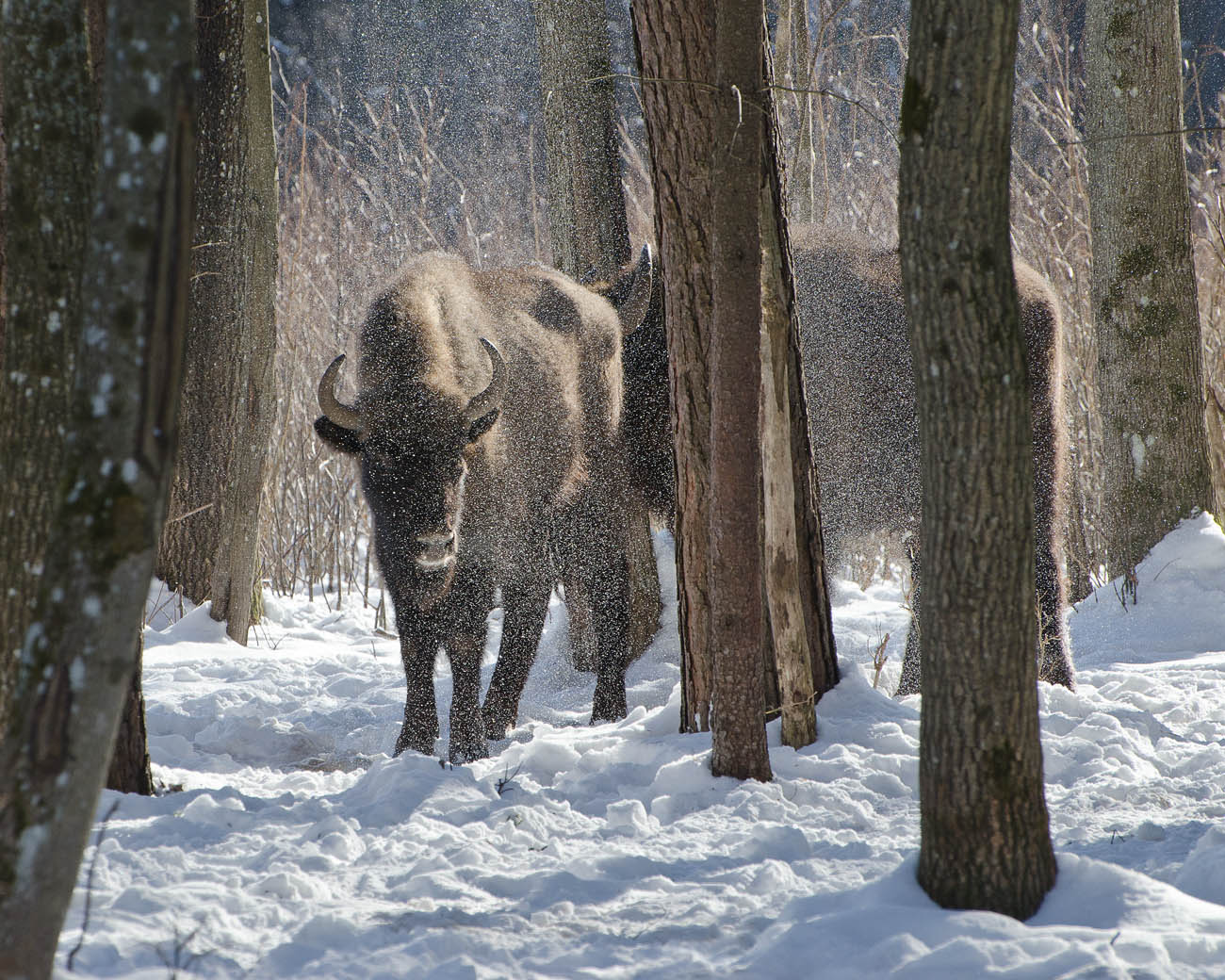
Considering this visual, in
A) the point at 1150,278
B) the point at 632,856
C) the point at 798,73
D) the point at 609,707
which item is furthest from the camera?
the point at 798,73

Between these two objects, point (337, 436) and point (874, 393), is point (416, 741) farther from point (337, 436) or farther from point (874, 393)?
point (874, 393)

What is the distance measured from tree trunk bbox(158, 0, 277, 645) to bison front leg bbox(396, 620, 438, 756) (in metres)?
1.69

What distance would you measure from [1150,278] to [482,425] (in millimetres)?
3993

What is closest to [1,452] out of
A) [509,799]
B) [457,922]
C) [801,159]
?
[457,922]

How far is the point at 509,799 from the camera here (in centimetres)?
328

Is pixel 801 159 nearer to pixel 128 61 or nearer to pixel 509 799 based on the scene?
pixel 509 799

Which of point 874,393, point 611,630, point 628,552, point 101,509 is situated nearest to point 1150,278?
point 874,393

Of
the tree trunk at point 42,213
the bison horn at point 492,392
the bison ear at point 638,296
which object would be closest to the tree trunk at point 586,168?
the bison ear at point 638,296

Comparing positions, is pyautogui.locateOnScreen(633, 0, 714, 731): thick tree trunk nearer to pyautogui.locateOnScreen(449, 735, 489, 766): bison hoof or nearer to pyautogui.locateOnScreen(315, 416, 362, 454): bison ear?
pyautogui.locateOnScreen(449, 735, 489, 766): bison hoof

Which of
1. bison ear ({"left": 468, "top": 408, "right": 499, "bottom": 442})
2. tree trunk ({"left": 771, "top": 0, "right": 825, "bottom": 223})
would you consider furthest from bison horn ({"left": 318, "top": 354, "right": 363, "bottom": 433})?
tree trunk ({"left": 771, "top": 0, "right": 825, "bottom": 223})

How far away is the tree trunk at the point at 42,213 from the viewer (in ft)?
7.04

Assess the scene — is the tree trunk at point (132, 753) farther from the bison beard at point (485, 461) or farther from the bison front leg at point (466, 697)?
the bison front leg at point (466, 697)

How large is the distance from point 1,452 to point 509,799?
1577 mm

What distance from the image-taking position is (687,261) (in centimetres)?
375
